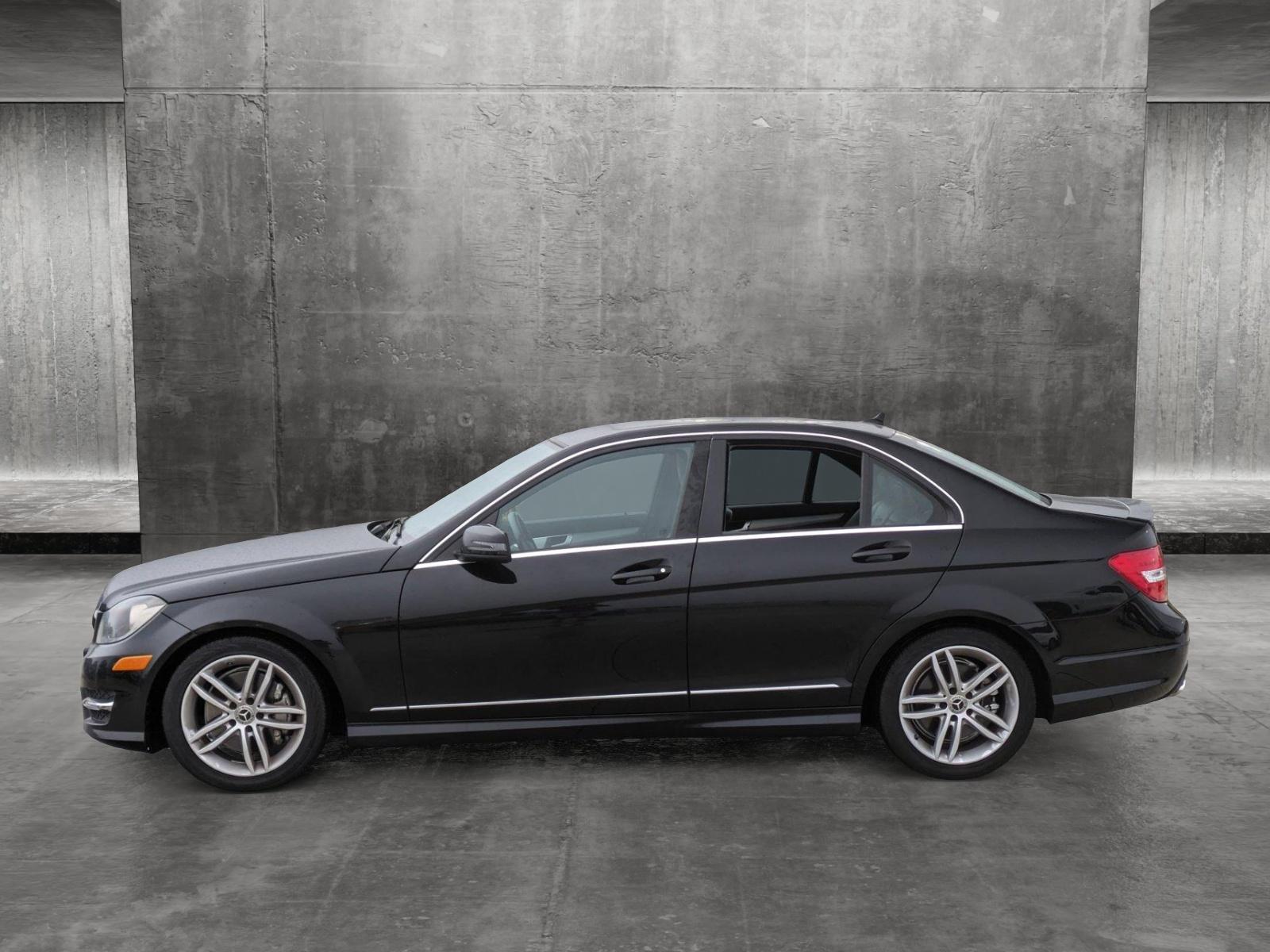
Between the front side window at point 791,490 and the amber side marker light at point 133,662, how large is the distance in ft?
7.72

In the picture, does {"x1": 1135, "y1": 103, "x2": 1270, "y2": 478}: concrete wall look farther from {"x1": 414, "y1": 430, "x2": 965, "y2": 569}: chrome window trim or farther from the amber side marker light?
the amber side marker light

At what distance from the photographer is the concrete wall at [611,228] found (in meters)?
9.72

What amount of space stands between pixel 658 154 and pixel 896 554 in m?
5.35

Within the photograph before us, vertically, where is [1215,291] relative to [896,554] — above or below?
above

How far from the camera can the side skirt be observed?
517 cm

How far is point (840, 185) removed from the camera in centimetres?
980

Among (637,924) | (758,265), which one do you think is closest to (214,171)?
(758,265)

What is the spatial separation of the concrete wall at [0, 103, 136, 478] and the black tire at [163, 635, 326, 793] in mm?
11345

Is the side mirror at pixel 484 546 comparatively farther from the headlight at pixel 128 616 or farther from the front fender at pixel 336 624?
the headlight at pixel 128 616

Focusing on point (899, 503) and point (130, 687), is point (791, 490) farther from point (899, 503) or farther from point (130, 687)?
point (130, 687)

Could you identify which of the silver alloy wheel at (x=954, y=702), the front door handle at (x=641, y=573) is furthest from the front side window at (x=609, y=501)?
the silver alloy wheel at (x=954, y=702)

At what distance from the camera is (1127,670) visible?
210 inches

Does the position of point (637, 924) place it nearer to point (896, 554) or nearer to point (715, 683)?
point (715, 683)

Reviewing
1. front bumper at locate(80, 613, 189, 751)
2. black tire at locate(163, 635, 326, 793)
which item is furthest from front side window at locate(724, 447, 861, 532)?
front bumper at locate(80, 613, 189, 751)
